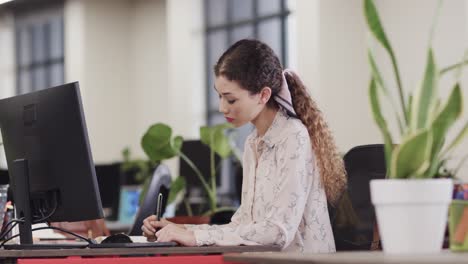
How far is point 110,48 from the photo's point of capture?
11609mm

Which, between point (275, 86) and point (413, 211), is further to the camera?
point (275, 86)

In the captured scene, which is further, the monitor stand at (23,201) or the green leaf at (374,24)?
the monitor stand at (23,201)

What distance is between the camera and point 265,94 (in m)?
2.70

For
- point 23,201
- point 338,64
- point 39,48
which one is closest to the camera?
point 23,201

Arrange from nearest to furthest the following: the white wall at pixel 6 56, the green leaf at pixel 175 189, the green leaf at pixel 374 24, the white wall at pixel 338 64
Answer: the green leaf at pixel 374 24
the green leaf at pixel 175 189
the white wall at pixel 338 64
the white wall at pixel 6 56

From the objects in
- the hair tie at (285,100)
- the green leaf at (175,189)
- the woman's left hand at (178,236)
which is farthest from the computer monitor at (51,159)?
the green leaf at (175,189)

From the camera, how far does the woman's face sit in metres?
2.68

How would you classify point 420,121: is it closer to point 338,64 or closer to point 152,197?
point 152,197

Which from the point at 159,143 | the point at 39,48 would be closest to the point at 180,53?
the point at 39,48

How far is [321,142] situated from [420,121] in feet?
3.44

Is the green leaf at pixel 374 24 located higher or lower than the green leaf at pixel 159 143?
higher

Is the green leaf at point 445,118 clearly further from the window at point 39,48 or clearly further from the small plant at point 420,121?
the window at point 39,48

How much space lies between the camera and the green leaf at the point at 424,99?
1610 mm

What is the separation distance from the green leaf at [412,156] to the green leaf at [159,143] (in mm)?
3754
